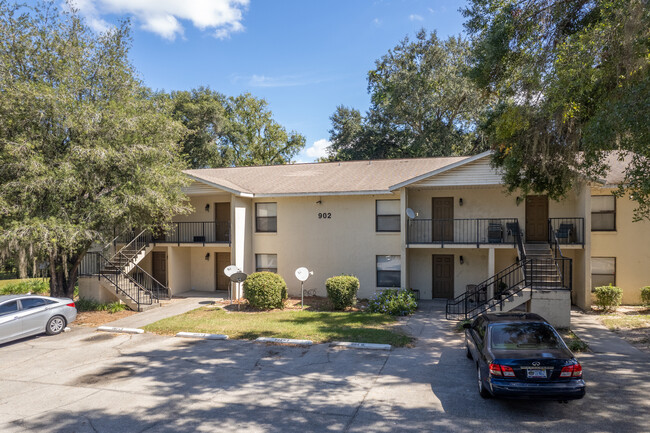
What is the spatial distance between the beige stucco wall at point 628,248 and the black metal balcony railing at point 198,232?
16982 mm

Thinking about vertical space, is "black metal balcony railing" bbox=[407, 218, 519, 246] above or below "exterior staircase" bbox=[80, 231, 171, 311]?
above

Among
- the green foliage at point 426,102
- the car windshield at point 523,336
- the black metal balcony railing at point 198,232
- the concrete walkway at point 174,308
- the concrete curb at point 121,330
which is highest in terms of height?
the green foliage at point 426,102

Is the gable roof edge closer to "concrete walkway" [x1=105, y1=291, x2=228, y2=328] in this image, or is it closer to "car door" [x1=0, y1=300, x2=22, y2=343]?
"concrete walkway" [x1=105, y1=291, x2=228, y2=328]

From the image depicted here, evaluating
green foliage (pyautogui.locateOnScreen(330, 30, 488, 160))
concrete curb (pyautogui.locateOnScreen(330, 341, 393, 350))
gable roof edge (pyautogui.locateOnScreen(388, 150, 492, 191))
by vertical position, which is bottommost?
concrete curb (pyautogui.locateOnScreen(330, 341, 393, 350))

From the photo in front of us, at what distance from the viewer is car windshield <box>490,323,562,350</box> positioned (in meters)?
6.97

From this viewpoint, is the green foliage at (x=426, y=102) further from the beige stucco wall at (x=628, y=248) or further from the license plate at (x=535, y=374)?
the license plate at (x=535, y=374)

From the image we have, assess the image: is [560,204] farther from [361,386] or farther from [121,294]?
[121,294]

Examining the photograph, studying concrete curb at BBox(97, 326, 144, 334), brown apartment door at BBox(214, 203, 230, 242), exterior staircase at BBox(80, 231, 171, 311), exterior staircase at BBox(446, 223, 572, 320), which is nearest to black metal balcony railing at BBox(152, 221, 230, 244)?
brown apartment door at BBox(214, 203, 230, 242)

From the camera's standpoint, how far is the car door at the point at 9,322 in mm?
11047

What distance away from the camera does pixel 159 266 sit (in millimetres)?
20609

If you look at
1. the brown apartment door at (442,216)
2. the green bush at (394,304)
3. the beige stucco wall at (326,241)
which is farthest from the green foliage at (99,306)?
the brown apartment door at (442,216)

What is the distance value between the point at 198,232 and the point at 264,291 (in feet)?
19.7

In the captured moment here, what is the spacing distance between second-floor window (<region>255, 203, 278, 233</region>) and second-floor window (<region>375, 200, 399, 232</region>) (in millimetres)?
5110

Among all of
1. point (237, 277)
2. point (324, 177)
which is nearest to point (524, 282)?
point (324, 177)
